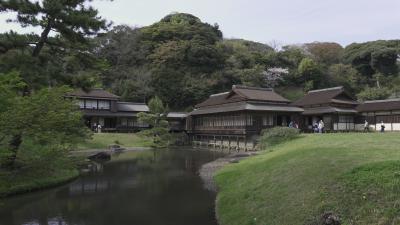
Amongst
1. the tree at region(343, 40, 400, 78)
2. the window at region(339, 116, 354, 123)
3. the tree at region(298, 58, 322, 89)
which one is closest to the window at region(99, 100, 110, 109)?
the window at region(339, 116, 354, 123)

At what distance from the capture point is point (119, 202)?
54.3 feet

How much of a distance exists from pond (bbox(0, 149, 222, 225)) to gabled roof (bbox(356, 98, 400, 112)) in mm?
30748

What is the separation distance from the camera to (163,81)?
226 ft

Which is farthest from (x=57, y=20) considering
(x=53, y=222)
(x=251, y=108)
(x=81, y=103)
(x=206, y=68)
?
(x=206, y=68)

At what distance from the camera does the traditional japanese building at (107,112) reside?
55812 mm

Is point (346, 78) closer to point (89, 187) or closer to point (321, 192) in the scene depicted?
point (89, 187)

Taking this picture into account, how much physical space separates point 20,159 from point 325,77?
66.9 metres

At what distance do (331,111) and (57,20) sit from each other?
115 ft

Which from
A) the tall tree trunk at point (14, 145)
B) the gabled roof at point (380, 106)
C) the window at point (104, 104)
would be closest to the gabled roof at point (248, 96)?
the gabled roof at point (380, 106)

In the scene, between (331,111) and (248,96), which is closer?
(248,96)

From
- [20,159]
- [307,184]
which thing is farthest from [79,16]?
[307,184]

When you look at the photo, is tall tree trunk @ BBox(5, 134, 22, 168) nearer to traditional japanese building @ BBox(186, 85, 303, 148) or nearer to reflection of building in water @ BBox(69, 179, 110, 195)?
reflection of building in water @ BBox(69, 179, 110, 195)

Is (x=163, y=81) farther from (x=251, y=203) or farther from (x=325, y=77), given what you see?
(x=251, y=203)

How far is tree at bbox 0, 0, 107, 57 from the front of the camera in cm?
2142
